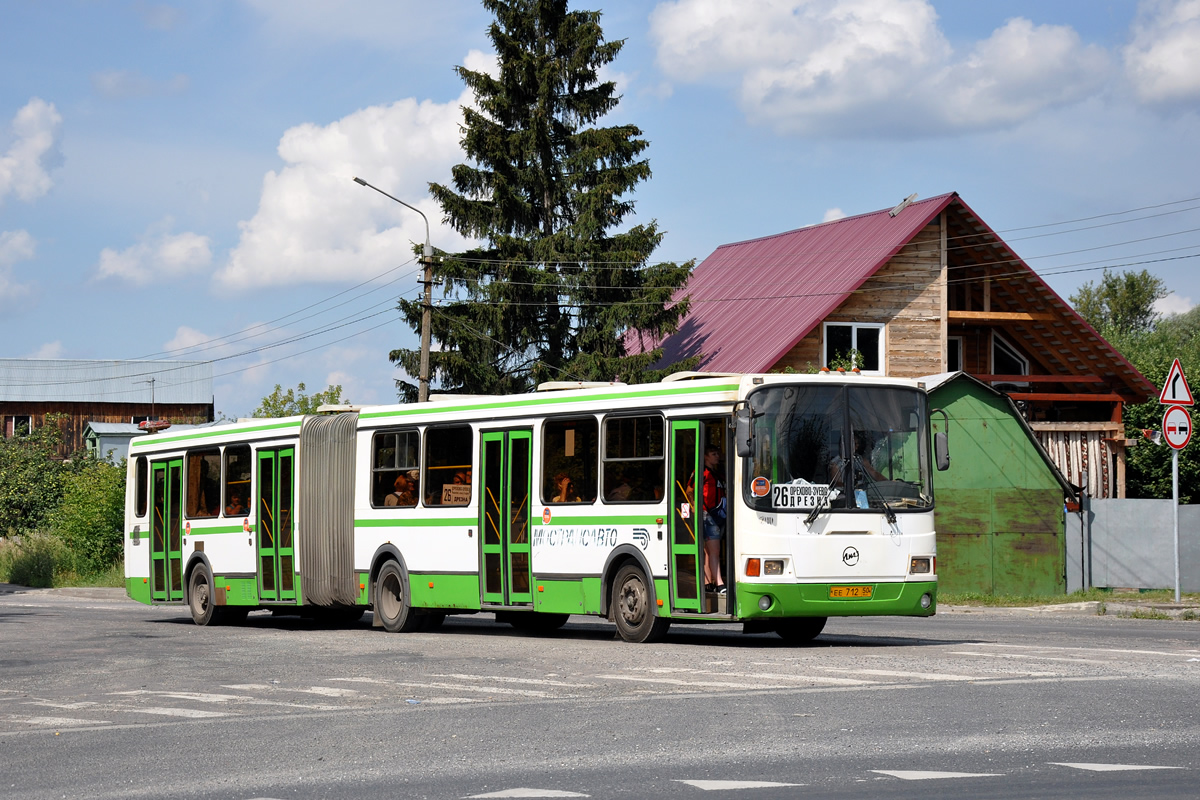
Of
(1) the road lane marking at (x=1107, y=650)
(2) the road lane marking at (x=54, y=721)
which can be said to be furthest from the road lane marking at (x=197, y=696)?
(1) the road lane marking at (x=1107, y=650)

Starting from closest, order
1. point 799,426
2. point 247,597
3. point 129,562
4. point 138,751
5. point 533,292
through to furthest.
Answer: point 138,751 < point 799,426 < point 247,597 < point 129,562 < point 533,292

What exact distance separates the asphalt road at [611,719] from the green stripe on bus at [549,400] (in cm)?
276

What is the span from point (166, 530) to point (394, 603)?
6.39 metres

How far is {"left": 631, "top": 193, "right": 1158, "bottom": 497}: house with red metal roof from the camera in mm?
39312

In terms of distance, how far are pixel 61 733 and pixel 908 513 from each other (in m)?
9.30

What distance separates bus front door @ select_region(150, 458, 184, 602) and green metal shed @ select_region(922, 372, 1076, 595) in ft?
46.8

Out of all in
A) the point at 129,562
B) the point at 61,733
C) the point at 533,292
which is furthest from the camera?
the point at 533,292

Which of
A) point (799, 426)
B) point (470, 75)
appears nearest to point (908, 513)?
point (799, 426)

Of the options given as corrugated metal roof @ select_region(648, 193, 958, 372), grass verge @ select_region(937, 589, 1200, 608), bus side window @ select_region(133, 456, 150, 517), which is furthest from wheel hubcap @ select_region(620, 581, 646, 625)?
corrugated metal roof @ select_region(648, 193, 958, 372)

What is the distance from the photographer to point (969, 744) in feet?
30.2

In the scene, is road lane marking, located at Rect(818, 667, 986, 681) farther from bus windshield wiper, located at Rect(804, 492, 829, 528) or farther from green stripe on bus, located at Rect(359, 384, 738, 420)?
green stripe on bus, located at Rect(359, 384, 738, 420)

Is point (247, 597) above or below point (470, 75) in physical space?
below

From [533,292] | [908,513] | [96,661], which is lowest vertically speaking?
[96,661]

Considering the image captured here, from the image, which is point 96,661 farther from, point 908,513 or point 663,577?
point 908,513
